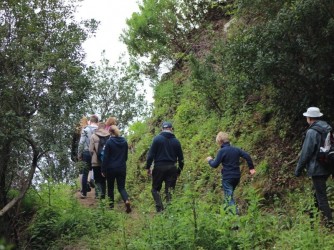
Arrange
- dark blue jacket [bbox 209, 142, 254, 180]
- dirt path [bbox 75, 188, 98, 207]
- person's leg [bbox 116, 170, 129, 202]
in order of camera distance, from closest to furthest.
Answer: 1. dark blue jacket [bbox 209, 142, 254, 180]
2. person's leg [bbox 116, 170, 129, 202]
3. dirt path [bbox 75, 188, 98, 207]

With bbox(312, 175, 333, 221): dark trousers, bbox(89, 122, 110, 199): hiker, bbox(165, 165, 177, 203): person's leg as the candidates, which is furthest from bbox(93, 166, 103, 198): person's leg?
bbox(312, 175, 333, 221): dark trousers

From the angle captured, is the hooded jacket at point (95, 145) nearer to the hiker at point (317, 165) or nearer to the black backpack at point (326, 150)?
the hiker at point (317, 165)

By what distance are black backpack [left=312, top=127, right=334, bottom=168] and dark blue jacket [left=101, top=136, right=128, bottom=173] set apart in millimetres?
4605

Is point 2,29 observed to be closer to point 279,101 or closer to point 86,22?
point 86,22

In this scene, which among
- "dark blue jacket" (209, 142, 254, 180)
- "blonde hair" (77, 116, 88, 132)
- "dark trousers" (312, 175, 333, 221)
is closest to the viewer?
"dark trousers" (312, 175, 333, 221)

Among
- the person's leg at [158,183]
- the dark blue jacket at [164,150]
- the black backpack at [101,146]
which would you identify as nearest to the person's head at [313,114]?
the dark blue jacket at [164,150]

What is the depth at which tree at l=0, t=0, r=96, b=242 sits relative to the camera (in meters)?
9.90

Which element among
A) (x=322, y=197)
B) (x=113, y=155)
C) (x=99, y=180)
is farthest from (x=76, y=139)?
(x=322, y=197)

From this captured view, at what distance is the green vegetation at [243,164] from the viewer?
7.40 m

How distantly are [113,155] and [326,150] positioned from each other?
483 cm

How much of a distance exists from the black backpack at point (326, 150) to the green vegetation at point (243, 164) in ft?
2.26

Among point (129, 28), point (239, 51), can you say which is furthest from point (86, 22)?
point (129, 28)

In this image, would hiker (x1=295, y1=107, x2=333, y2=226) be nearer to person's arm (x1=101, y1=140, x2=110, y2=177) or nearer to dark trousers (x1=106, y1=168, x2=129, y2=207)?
dark trousers (x1=106, y1=168, x2=129, y2=207)

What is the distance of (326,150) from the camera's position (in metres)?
7.27
